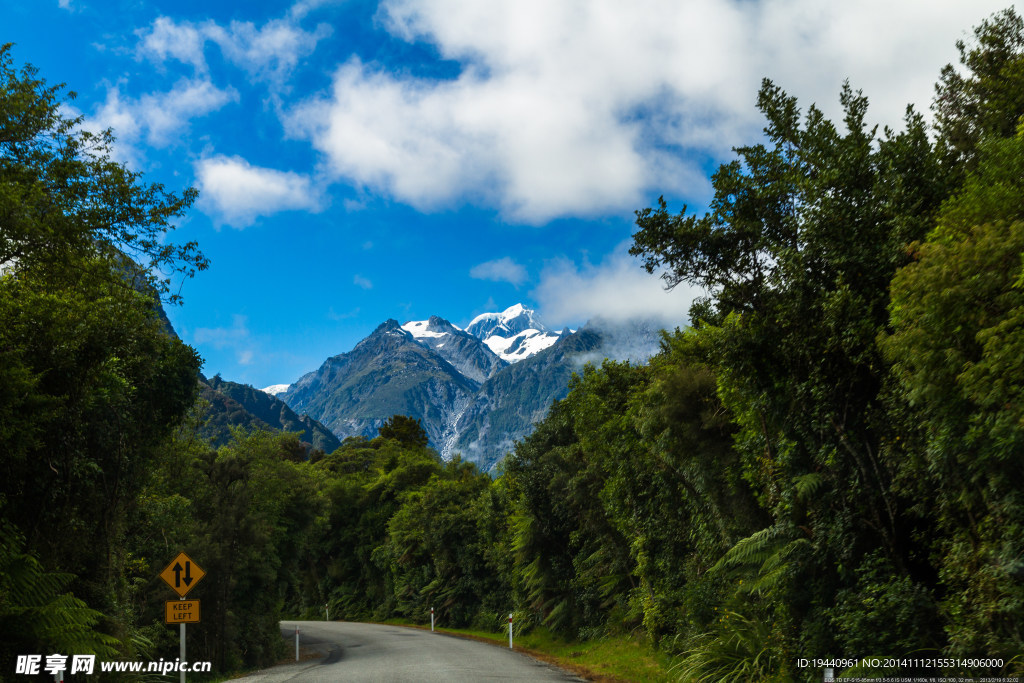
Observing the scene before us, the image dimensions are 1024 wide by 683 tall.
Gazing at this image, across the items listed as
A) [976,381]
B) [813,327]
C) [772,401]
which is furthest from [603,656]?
[976,381]

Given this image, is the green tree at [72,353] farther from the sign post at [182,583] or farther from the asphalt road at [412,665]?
the asphalt road at [412,665]

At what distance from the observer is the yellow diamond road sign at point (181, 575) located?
464 inches

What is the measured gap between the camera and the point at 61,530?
39.0ft

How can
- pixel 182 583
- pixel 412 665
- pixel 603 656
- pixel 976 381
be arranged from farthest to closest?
1. pixel 603 656
2. pixel 412 665
3. pixel 182 583
4. pixel 976 381

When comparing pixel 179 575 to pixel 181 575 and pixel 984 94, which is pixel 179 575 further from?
pixel 984 94

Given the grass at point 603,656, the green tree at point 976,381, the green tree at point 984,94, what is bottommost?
the grass at point 603,656

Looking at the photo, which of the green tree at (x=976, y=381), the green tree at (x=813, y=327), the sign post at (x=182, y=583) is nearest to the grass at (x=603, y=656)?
the green tree at (x=813, y=327)

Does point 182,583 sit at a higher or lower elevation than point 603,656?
higher

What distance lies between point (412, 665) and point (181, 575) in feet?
21.9

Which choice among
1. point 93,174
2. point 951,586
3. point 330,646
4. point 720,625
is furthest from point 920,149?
point 330,646

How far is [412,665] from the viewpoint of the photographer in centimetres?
1623

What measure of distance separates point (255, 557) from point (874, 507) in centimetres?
1941

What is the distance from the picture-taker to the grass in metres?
14.2

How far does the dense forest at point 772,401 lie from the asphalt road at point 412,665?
336 centimetres
